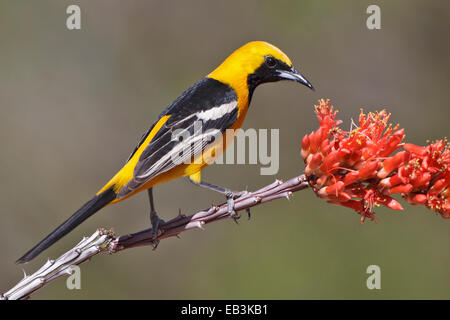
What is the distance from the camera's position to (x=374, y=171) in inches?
118

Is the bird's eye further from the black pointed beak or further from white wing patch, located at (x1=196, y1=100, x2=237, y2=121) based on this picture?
white wing patch, located at (x1=196, y1=100, x2=237, y2=121)

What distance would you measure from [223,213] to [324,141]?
687mm

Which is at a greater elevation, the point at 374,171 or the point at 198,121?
the point at 198,121

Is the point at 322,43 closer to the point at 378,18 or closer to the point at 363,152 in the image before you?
the point at 378,18

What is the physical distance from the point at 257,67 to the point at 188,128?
2.34 ft

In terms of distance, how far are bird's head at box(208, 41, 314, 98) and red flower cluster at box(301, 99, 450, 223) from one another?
99cm

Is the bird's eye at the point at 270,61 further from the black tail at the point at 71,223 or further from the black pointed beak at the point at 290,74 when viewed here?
the black tail at the point at 71,223

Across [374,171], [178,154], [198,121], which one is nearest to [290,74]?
[198,121]

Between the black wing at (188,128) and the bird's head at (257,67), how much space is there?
3.9 inches

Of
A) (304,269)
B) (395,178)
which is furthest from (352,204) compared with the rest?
(304,269)

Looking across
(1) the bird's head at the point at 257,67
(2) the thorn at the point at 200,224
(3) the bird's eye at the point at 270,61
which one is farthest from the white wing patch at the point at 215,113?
(2) the thorn at the point at 200,224

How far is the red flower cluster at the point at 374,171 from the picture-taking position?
9.79 ft

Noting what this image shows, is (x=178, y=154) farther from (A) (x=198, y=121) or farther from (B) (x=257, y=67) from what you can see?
(B) (x=257, y=67)

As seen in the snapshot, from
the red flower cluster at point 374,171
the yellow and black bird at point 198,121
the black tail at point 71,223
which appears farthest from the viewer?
the yellow and black bird at point 198,121
